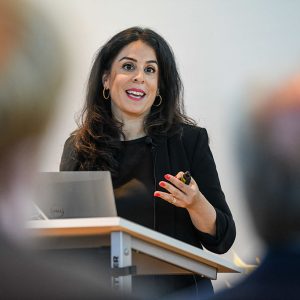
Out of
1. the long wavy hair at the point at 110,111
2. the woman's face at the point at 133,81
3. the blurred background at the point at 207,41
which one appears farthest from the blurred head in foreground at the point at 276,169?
the blurred background at the point at 207,41

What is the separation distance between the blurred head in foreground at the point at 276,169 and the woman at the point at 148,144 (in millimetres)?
1211

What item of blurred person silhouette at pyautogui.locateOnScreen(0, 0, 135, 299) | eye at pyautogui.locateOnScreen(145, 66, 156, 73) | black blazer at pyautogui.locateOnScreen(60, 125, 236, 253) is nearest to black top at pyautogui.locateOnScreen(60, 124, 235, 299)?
→ black blazer at pyautogui.locateOnScreen(60, 125, 236, 253)

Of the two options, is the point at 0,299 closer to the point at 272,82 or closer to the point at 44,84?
the point at 44,84

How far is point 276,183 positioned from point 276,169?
2 cm

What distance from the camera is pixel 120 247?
1253 millimetres

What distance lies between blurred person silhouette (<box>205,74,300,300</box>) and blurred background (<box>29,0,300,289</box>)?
1.78m

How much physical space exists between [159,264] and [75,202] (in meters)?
0.27

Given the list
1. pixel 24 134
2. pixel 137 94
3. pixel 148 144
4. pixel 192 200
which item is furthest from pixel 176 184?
pixel 24 134

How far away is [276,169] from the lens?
608 millimetres

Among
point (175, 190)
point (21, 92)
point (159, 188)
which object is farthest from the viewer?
point (159, 188)

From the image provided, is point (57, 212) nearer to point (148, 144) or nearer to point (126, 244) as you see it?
point (126, 244)

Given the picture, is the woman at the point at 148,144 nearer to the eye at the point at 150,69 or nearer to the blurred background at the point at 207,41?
the eye at the point at 150,69

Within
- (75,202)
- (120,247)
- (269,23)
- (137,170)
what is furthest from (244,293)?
(269,23)

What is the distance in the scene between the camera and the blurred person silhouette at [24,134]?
580 mm
